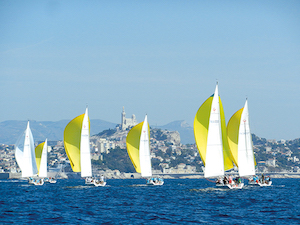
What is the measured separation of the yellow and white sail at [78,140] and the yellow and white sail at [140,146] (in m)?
6.84

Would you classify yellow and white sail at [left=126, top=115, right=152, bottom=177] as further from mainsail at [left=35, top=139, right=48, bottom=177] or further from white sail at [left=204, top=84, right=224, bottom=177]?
white sail at [left=204, top=84, right=224, bottom=177]

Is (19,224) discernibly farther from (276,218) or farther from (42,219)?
(276,218)

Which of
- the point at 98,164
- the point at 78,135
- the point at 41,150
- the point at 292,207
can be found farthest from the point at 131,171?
the point at 292,207

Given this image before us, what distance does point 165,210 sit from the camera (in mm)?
31609

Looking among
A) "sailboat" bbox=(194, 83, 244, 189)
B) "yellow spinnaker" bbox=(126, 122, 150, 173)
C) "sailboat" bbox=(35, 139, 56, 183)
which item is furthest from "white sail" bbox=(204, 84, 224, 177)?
"sailboat" bbox=(35, 139, 56, 183)

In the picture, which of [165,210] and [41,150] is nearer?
[165,210]

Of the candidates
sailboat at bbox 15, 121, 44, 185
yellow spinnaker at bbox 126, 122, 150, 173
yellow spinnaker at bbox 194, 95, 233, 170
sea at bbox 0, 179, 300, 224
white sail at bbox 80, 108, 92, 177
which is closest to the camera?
sea at bbox 0, 179, 300, 224

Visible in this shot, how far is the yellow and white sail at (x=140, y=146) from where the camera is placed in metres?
57.9

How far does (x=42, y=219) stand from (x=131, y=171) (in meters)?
165

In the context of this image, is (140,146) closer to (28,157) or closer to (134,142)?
(134,142)

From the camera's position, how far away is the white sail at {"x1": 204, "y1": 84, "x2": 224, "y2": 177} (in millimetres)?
40844

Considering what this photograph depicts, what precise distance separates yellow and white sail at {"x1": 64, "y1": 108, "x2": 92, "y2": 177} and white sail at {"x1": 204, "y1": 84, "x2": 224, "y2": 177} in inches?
628

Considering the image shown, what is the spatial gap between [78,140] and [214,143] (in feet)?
55.2

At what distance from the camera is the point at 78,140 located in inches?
2064
